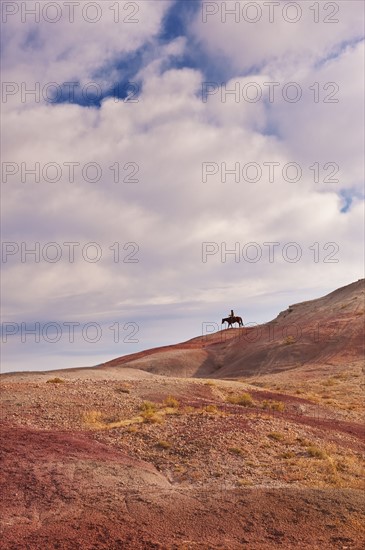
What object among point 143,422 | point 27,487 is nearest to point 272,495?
point 27,487

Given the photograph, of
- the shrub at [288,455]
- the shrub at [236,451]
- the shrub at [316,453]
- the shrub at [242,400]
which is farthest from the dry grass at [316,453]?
the shrub at [242,400]

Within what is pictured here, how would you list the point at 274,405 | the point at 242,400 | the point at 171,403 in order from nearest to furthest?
1. the point at 171,403
2. the point at 274,405
3. the point at 242,400

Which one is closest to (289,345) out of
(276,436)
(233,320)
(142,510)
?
(233,320)

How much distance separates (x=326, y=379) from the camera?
40938 mm

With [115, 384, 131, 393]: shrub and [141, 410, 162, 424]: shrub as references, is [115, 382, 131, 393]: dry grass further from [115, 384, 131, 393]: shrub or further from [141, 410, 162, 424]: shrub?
[141, 410, 162, 424]: shrub

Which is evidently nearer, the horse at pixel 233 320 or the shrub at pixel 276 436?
the shrub at pixel 276 436

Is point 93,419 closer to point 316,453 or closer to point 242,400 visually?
point 316,453

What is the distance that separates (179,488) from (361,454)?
28.2ft

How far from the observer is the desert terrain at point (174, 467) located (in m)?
10.6

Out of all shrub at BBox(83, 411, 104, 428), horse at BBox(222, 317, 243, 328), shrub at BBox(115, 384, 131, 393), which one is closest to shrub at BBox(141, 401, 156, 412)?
shrub at BBox(83, 411, 104, 428)

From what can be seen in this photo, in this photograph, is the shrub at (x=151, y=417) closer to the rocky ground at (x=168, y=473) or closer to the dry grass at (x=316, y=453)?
the rocky ground at (x=168, y=473)

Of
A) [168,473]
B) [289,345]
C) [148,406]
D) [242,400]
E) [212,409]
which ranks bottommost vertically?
[168,473]

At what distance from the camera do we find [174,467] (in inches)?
590

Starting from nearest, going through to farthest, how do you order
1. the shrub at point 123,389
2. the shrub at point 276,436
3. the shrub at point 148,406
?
the shrub at point 276,436
the shrub at point 148,406
the shrub at point 123,389
